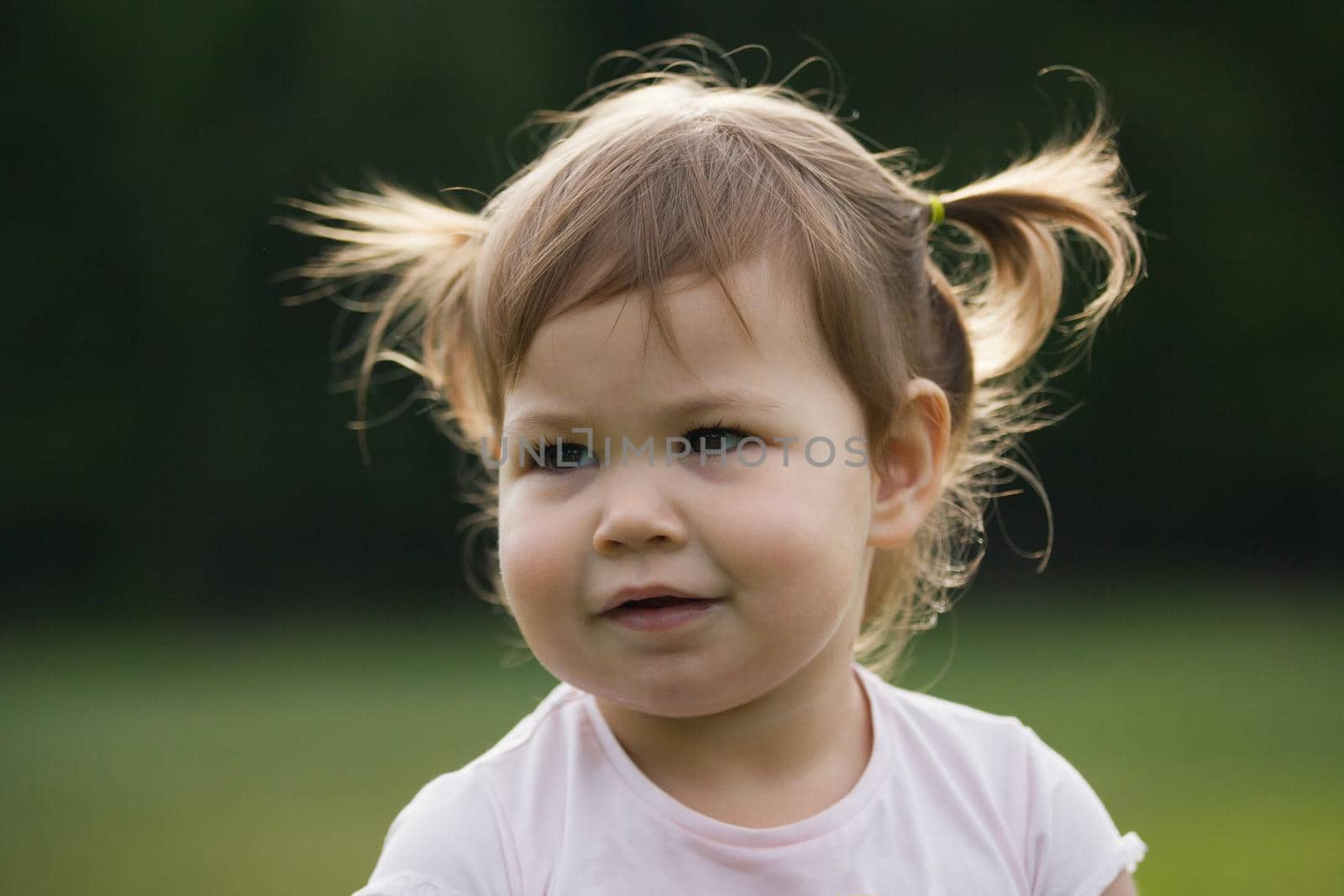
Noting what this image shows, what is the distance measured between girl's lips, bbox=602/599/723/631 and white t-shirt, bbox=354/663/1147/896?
0.80 feet

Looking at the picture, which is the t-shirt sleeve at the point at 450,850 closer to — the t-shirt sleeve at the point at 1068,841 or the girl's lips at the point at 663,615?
the girl's lips at the point at 663,615

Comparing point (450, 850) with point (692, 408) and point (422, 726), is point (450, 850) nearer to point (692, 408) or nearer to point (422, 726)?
point (692, 408)

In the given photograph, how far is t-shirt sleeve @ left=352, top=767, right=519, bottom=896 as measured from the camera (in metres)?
1.67

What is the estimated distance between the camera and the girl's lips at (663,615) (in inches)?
65.8

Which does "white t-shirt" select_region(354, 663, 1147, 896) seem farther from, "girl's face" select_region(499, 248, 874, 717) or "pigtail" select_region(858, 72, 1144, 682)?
"pigtail" select_region(858, 72, 1144, 682)

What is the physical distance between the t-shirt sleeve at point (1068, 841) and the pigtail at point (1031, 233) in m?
0.64

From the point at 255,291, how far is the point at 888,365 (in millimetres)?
7047

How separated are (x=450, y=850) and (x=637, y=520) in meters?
0.45

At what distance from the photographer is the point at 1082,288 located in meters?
7.61

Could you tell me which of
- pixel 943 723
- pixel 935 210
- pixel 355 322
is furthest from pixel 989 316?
pixel 355 322

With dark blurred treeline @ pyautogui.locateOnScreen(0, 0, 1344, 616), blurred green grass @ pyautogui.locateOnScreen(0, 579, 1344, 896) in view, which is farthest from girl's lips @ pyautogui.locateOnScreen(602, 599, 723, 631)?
dark blurred treeline @ pyautogui.locateOnScreen(0, 0, 1344, 616)

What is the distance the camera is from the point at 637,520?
64.3 inches

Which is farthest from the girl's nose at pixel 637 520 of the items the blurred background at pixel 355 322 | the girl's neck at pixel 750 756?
the blurred background at pixel 355 322

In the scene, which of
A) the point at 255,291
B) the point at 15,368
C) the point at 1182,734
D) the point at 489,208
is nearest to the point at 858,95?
the point at 255,291
